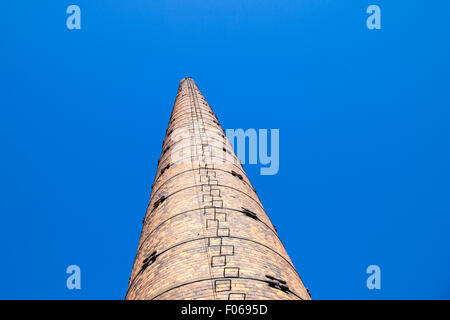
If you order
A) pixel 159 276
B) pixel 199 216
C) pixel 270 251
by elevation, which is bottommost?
pixel 159 276

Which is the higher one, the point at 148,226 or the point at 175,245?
the point at 148,226

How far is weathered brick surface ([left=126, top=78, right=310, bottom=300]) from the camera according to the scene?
6.71 m

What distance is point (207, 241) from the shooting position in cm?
768

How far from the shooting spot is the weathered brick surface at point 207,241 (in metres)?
6.71

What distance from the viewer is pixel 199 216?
8609mm

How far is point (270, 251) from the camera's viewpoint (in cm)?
830

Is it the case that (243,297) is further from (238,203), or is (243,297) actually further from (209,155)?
(209,155)

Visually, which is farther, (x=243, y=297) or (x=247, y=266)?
(x=247, y=266)
